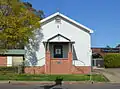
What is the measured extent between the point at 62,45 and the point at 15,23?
23.5 ft

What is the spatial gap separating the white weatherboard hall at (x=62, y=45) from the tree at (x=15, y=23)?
2.03m

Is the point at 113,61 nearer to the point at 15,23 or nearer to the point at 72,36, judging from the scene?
the point at 72,36

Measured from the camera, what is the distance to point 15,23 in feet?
108

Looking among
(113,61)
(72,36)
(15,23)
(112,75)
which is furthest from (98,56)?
(15,23)

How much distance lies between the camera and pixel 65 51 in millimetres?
37594

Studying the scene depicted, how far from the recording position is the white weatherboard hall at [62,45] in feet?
121

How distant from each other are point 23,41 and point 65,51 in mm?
5548

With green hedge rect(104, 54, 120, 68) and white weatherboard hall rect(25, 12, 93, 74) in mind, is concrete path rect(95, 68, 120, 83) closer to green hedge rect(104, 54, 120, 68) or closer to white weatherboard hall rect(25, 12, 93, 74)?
white weatherboard hall rect(25, 12, 93, 74)

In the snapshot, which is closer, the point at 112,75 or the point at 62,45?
the point at 112,75

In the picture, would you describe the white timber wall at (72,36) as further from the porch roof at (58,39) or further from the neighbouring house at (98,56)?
the neighbouring house at (98,56)

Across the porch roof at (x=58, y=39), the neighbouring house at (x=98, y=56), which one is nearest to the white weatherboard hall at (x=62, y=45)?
the porch roof at (x=58, y=39)

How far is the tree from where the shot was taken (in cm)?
3275

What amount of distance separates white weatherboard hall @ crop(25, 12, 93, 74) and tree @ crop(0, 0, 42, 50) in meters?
2.03

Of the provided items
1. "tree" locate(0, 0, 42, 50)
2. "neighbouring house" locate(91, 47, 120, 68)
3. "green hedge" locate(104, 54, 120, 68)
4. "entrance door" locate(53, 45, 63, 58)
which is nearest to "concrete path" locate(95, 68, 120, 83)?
"entrance door" locate(53, 45, 63, 58)
